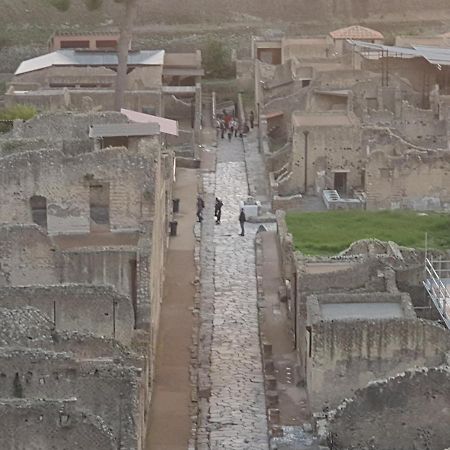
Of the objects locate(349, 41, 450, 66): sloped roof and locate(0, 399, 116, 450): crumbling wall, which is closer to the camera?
Answer: locate(0, 399, 116, 450): crumbling wall

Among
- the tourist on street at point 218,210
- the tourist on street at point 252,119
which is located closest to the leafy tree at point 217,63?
the tourist on street at point 252,119

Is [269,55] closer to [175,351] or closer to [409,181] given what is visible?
[409,181]

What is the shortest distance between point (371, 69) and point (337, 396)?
2884cm

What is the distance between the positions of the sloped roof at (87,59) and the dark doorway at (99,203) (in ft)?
77.6

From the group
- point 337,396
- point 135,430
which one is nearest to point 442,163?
point 337,396

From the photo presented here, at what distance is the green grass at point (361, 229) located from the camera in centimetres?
3206

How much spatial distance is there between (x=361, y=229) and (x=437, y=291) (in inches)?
368

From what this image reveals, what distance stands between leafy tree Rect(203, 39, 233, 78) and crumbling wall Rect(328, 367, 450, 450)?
40268 mm

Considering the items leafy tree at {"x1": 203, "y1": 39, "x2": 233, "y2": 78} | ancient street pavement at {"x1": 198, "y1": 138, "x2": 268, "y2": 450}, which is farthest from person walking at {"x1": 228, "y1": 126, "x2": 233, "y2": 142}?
leafy tree at {"x1": 203, "y1": 39, "x2": 233, "y2": 78}

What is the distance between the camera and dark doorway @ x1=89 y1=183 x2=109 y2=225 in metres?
28.0

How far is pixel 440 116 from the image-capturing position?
132ft

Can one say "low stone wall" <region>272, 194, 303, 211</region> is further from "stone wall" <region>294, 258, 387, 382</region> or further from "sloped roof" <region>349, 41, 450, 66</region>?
"sloped roof" <region>349, 41, 450, 66</region>

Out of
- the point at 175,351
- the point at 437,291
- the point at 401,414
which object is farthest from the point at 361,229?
the point at 401,414

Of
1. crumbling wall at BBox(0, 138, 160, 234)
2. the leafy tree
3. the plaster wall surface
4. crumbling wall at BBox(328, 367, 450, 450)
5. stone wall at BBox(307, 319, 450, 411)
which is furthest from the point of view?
the leafy tree
